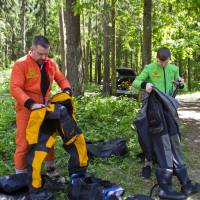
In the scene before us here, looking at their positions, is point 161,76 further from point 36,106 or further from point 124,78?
point 124,78

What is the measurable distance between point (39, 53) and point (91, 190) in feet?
6.62

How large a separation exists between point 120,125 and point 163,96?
426 centimetres

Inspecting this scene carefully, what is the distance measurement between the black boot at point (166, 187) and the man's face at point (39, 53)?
7.70ft

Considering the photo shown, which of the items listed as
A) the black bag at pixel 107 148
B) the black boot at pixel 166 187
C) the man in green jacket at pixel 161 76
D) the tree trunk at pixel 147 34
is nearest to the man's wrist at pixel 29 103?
the man in green jacket at pixel 161 76

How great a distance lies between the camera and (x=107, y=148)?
8.09 meters

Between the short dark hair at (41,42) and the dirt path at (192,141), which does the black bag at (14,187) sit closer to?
the short dark hair at (41,42)

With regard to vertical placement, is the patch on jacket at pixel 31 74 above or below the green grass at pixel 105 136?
above

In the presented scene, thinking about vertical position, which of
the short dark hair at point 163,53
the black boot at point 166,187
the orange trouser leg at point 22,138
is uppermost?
the short dark hair at point 163,53

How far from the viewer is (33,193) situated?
5613 mm

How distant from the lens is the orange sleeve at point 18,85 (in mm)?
5777

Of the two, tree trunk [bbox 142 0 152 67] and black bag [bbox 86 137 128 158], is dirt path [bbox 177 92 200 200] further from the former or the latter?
tree trunk [bbox 142 0 152 67]

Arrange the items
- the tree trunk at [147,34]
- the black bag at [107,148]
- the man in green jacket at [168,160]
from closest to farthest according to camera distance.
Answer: the man in green jacket at [168,160] < the black bag at [107,148] < the tree trunk at [147,34]

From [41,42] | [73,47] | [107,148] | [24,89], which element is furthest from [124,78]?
[41,42]

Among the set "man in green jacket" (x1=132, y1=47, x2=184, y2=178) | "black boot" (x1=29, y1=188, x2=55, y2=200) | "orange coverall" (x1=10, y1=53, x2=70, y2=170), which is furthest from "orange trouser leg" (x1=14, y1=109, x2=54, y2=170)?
"man in green jacket" (x1=132, y1=47, x2=184, y2=178)
